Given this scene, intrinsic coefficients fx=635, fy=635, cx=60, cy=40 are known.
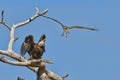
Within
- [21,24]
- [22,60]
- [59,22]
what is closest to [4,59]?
[22,60]

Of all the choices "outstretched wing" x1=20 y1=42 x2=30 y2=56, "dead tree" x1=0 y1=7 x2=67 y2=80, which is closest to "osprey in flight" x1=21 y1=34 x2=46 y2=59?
"outstretched wing" x1=20 y1=42 x2=30 y2=56

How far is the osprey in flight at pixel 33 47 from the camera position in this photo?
54.6 feet

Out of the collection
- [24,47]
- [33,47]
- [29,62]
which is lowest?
[29,62]

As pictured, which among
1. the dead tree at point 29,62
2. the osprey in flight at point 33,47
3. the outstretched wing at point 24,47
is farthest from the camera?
the osprey in flight at point 33,47

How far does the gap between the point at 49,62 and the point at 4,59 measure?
970 millimetres

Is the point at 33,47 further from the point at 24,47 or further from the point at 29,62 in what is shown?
the point at 29,62

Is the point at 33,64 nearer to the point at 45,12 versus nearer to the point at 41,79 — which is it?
the point at 41,79

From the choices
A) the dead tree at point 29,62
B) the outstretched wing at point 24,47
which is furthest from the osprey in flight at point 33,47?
the dead tree at point 29,62

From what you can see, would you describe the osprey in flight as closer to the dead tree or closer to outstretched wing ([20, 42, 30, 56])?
outstretched wing ([20, 42, 30, 56])

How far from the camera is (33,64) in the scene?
46.6ft

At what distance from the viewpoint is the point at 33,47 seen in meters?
17.2

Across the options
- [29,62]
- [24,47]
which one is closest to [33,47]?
[24,47]

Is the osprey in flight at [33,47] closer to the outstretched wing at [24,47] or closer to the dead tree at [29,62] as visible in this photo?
the outstretched wing at [24,47]

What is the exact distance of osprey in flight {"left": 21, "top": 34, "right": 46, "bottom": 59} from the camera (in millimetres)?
16656
